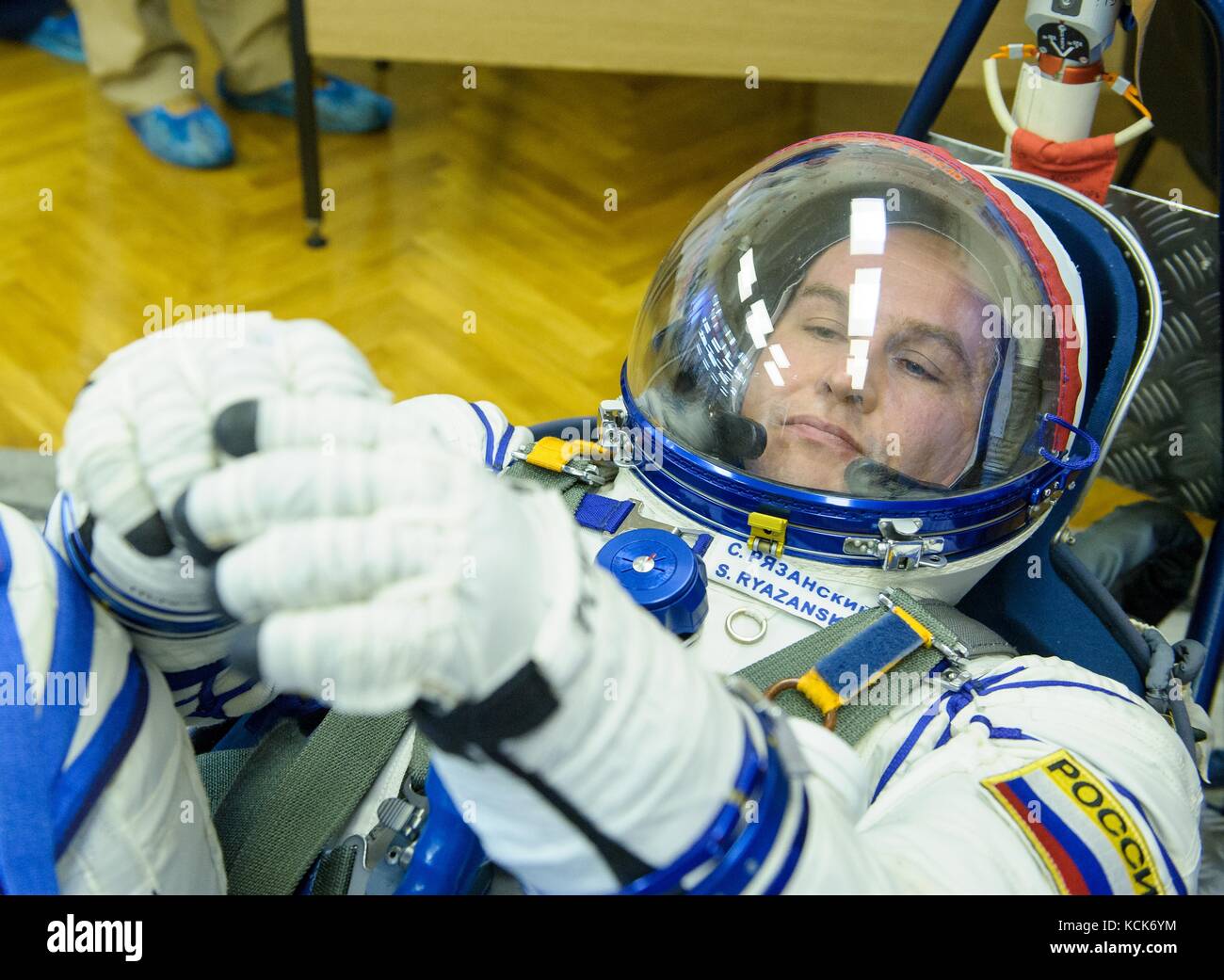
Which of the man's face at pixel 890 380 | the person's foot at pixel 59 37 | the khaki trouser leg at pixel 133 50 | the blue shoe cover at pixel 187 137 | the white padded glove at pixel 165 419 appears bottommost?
the blue shoe cover at pixel 187 137

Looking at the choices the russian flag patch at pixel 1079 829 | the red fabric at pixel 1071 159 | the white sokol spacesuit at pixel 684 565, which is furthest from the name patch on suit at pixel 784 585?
the red fabric at pixel 1071 159

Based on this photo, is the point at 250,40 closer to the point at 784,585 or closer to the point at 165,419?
the point at 784,585

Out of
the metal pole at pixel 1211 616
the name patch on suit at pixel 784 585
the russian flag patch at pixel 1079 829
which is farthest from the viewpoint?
the metal pole at pixel 1211 616

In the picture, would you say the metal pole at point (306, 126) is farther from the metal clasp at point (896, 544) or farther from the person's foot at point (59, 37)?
the metal clasp at point (896, 544)

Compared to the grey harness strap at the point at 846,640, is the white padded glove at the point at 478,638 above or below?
above

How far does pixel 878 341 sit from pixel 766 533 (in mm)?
216

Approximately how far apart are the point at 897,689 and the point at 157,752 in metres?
0.58

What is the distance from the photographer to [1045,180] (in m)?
1.42

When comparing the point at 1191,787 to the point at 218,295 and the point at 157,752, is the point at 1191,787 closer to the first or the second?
the point at 157,752

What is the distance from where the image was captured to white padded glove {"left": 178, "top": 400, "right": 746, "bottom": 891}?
0.61m

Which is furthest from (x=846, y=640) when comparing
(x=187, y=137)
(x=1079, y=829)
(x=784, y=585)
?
(x=187, y=137)

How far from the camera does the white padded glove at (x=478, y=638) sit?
61cm

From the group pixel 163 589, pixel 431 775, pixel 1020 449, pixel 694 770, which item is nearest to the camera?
pixel 694 770
